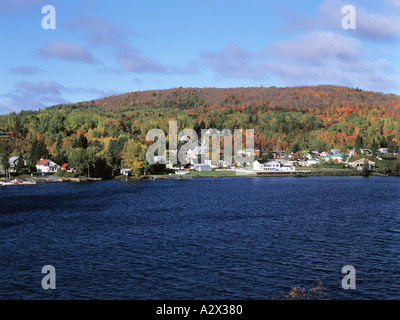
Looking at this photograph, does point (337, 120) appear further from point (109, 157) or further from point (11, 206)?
point (11, 206)

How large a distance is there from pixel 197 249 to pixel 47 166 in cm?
7817

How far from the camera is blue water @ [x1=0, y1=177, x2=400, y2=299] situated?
21.1 m

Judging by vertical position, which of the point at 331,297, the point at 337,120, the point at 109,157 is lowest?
the point at 331,297

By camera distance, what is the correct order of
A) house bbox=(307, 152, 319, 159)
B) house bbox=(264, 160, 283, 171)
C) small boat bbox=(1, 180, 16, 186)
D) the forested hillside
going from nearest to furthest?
small boat bbox=(1, 180, 16, 186), the forested hillside, house bbox=(264, 160, 283, 171), house bbox=(307, 152, 319, 159)

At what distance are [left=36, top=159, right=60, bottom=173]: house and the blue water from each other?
48.3 metres

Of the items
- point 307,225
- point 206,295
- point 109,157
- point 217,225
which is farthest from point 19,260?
point 109,157

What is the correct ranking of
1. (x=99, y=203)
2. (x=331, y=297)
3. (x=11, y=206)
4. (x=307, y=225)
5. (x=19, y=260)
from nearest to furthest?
(x=331, y=297), (x=19, y=260), (x=307, y=225), (x=11, y=206), (x=99, y=203)

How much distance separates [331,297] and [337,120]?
169481 mm

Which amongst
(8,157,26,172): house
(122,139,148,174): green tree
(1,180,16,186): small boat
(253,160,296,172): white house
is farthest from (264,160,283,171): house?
(1,180,16,186): small boat

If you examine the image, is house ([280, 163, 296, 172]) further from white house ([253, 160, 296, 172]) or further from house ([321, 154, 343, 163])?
house ([321, 154, 343, 163])

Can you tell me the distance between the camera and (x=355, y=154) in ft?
425

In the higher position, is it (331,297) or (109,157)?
(109,157)
